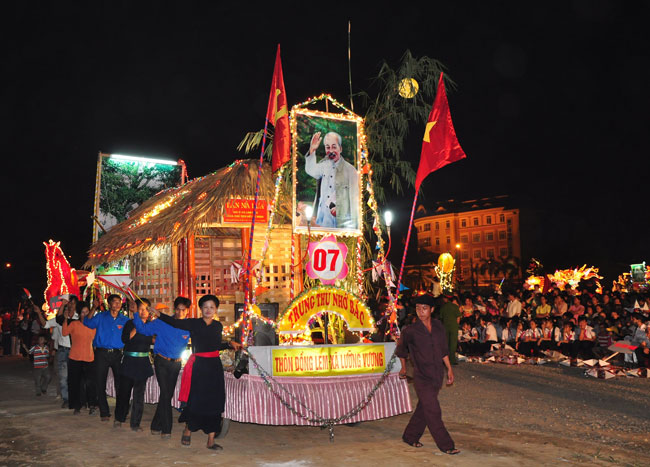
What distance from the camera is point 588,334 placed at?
14.0 meters

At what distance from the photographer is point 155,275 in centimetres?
1597

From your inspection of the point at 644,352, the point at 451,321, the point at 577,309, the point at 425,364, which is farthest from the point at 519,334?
the point at 425,364

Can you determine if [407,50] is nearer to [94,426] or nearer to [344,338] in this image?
[344,338]

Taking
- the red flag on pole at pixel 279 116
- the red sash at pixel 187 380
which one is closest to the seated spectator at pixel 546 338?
the red flag on pole at pixel 279 116

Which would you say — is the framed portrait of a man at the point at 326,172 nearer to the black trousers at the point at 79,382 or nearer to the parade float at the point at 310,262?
the parade float at the point at 310,262

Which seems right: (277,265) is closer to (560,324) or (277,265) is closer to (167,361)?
(560,324)

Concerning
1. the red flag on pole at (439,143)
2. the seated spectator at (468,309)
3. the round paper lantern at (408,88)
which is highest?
the round paper lantern at (408,88)

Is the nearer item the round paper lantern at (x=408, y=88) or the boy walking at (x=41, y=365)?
the boy walking at (x=41, y=365)

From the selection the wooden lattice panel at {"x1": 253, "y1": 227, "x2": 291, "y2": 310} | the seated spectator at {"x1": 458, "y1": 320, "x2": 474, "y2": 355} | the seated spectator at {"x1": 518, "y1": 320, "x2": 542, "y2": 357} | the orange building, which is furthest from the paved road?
the orange building

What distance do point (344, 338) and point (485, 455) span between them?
16.1 ft

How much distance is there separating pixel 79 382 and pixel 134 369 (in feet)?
5.69

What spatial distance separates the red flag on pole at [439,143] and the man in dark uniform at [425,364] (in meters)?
3.16

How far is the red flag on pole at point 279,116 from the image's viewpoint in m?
9.00

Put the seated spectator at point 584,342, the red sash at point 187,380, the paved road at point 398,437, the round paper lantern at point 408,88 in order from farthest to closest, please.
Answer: the seated spectator at point 584,342 < the round paper lantern at point 408,88 < the red sash at point 187,380 < the paved road at point 398,437
